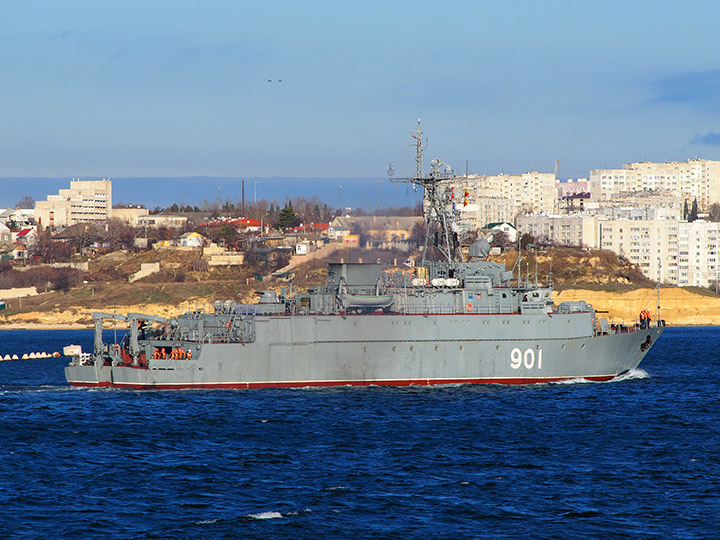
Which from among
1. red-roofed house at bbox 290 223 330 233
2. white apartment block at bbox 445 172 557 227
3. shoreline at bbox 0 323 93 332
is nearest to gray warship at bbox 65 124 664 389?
shoreline at bbox 0 323 93 332

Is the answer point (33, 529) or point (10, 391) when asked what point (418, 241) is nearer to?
point (10, 391)

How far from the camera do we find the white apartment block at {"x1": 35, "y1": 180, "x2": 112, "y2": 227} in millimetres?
162750

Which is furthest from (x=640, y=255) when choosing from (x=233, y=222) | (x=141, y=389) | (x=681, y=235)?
(x=141, y=389)

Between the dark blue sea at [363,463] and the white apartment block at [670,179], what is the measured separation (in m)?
158

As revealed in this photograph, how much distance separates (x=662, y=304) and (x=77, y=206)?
106 metres

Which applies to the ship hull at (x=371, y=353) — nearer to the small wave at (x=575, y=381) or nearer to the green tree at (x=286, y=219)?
the small wave at (x=575, y=381)

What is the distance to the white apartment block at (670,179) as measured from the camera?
630ft

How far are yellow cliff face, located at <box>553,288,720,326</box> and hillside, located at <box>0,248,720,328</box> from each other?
10 cm

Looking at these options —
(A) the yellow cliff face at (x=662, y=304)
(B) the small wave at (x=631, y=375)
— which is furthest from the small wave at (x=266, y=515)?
(A) the yellow cliff face at (x=662, y=304)

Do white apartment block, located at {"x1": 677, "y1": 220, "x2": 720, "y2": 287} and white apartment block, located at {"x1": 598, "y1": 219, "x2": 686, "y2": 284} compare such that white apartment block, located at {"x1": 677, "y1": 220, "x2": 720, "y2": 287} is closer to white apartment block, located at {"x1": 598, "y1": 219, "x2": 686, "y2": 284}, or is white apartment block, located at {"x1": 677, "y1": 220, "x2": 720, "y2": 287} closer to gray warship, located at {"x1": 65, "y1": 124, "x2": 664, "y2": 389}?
white apartment block, located at {"x1": 598, "y1": 219, "x2": 686, "y2": 284}

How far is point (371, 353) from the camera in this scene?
42.2 metres

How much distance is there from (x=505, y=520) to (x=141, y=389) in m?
23.9

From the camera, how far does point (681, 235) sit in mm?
132125

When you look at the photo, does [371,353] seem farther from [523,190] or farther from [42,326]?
[523,190]
